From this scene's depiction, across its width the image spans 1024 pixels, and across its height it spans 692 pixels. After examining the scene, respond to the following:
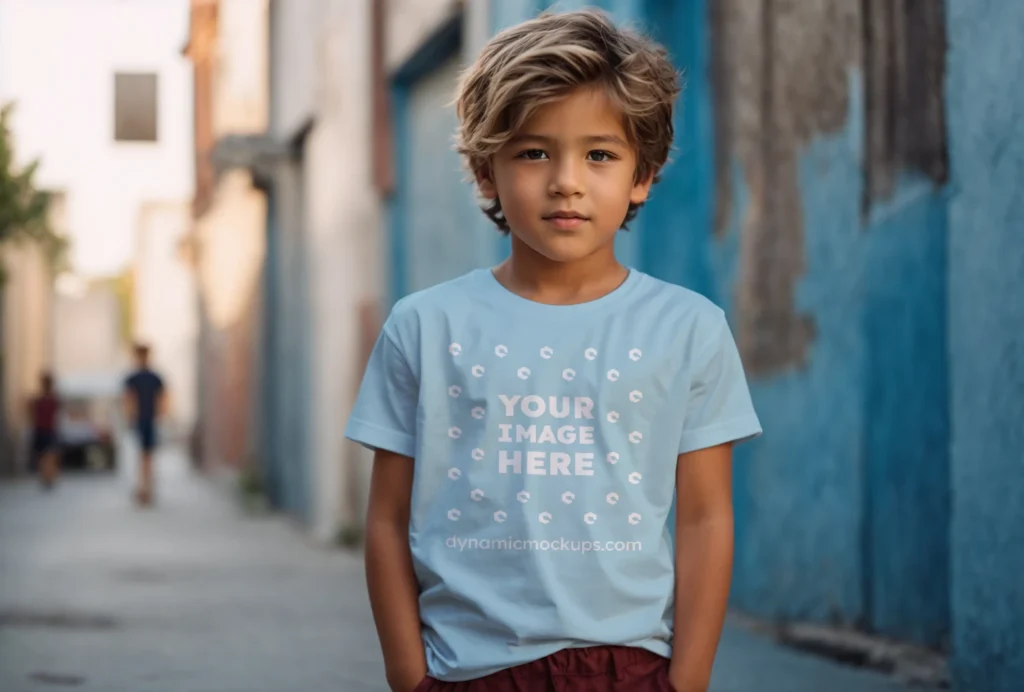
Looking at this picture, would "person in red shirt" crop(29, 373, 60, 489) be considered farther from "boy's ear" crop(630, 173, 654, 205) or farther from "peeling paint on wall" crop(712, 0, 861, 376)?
"boy's ear" crop(630, 173, 654, 205)

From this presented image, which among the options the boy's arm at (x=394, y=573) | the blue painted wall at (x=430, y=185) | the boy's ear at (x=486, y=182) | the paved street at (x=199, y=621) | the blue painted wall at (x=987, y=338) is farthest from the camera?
the blue painted wall at (x=430, y=185)

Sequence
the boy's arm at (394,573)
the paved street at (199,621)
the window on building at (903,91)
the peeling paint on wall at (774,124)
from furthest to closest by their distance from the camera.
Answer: the peeling paint on wall at (774,124), the paved street at (199,621), the window on building at (903,91), the boy's arm at (394,573)

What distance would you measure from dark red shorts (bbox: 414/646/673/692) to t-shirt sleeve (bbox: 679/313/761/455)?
0.29 meters

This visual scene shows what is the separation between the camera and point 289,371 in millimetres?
17062

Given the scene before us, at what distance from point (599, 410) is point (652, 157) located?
1.33 feet

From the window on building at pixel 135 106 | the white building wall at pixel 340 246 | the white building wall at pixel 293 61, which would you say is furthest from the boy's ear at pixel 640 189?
the window on building at pixel 135 106

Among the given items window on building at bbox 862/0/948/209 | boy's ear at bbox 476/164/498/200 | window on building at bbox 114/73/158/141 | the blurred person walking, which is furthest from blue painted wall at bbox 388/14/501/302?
window on building at bbox 114/73/158/141

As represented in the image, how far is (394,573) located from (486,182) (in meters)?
0.57

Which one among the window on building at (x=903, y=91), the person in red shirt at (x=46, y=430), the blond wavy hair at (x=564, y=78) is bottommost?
the person in red shirt at (x=46, y=430)

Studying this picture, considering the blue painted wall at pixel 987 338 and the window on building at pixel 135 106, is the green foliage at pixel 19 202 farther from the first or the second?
the window on building at pixel 135 106

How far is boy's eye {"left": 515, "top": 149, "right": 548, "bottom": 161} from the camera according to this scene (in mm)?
2092

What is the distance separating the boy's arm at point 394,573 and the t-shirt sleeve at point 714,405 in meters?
0.40

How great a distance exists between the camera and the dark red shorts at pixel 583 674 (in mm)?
2000

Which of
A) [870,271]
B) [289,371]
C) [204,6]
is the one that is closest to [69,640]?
Result: [870,271]
